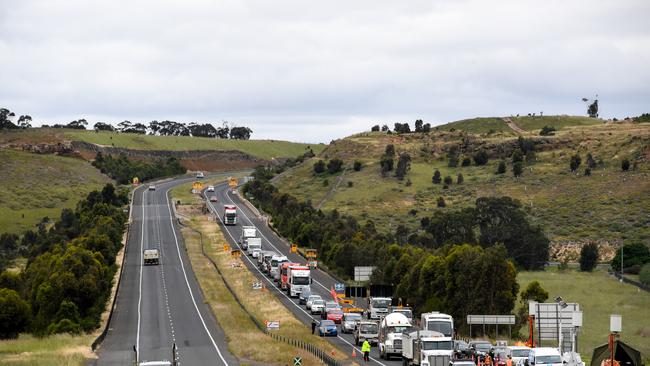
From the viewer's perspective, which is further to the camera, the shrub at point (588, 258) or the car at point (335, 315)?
the shrub at point (588, 258)

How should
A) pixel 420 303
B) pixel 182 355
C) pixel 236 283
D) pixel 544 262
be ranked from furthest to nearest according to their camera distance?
1. pixel 544 262
2. pixel 236 283
3. pixel 420 303
4. pixel 182 355

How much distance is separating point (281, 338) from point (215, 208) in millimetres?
114902

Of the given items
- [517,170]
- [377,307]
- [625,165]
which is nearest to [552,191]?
[625,165]

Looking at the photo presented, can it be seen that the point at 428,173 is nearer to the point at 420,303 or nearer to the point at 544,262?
the point at 544,262

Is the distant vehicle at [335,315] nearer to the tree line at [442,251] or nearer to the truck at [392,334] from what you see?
the tree line at [442,251]

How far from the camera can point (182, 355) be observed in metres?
61.0

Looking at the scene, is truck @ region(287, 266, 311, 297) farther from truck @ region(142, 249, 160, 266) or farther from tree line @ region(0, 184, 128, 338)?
truck @ region(142, 249, 160, 266)

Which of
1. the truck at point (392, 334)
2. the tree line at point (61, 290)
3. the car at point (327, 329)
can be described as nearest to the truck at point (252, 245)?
the tree line at point (61, 290)

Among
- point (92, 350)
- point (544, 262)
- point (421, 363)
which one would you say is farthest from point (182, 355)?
point (544, 262)

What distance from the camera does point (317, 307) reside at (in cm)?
8581

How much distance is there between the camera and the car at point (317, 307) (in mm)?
85438

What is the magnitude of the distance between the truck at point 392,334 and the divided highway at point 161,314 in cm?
827

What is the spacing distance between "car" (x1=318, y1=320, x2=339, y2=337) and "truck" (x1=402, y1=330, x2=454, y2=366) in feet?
58.6

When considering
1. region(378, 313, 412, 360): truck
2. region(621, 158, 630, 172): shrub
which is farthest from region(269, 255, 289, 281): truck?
region(621, 158, 630, 172): shrub
